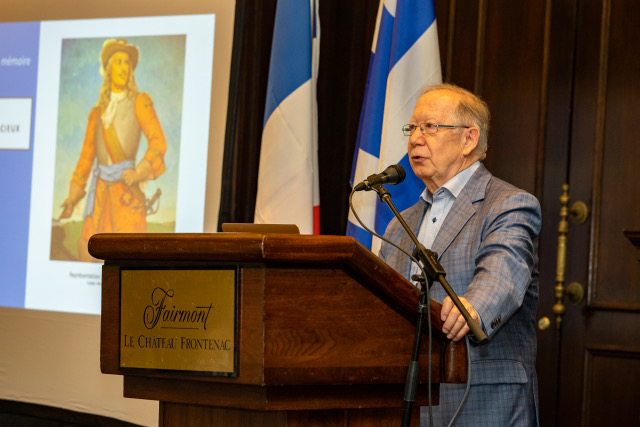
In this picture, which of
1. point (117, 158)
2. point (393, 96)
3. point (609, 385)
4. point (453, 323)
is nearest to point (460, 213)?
→ point (453, 323)

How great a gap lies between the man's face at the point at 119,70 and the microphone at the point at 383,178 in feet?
8.63

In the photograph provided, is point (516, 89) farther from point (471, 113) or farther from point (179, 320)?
point (179, 320)

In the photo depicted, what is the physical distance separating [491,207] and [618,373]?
1610mm

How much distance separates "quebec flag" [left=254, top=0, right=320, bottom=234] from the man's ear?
1.22 meters

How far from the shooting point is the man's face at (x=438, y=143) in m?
2.31

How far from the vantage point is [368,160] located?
336 centimetres

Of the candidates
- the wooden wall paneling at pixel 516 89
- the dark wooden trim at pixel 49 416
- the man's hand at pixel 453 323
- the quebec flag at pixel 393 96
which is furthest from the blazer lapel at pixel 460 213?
the dark wooden trim at pixel 49 416

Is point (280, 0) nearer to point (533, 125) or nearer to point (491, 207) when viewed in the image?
point (533, 125)

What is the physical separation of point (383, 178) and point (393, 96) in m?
1.65

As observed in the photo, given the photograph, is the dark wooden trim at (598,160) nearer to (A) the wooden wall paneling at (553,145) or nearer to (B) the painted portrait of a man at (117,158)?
(A) the wooden wall paneling at (553,145)

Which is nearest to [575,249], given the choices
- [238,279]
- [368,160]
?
[368,160]

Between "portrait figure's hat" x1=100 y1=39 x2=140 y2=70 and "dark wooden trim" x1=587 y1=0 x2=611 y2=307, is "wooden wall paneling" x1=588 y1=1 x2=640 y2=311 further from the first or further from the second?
"portrait figure's hat" x1=100 y1=39 x2=140 y2=70

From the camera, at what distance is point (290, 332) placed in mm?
1264

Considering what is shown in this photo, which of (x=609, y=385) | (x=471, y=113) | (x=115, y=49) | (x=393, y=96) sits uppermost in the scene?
(x=115, y=49)
